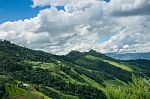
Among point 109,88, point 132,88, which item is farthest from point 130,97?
point 109,88

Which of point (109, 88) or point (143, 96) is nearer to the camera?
point (143, 96)

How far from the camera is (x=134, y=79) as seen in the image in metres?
114

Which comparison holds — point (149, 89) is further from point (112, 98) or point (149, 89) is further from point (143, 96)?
point (112, 98)

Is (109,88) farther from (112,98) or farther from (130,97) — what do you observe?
(130,97)

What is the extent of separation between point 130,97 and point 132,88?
129 inches

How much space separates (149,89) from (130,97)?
6.38m

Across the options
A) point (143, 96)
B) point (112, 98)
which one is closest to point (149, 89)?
point (143, 96)

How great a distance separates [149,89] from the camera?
11200cm

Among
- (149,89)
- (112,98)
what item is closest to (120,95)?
(112,98)

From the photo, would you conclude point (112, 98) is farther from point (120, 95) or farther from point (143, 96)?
point (143, 96)

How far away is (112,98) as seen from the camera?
11975cm

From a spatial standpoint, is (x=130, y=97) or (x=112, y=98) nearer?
(x=130, y=97)

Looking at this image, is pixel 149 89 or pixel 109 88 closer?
pixel 149 89

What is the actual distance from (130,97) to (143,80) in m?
7.57
